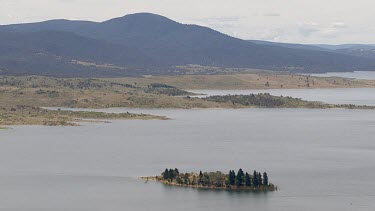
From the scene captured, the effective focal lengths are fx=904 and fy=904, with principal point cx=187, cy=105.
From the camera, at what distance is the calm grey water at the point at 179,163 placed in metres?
99.1

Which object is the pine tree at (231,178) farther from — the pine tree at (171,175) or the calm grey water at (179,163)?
the pine tree at (171,175)

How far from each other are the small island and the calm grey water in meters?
2.06

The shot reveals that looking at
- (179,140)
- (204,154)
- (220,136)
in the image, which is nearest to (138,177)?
(204,154)

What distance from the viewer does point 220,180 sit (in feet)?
356

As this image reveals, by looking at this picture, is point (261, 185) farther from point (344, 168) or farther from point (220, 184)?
point (344, 168)

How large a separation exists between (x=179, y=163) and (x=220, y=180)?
61.2ft

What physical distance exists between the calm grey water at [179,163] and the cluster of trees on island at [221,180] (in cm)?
218

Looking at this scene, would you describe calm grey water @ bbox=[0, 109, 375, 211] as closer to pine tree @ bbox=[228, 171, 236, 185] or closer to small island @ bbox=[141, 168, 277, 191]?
small island @ bbox=[141, 168, 277, 191]

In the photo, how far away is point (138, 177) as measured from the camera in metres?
114

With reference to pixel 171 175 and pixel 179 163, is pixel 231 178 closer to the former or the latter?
pixel 171 175

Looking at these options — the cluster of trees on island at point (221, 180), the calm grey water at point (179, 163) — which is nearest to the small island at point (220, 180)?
the cluster of trees on island at point (221, 180)

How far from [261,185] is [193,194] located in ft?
28.1

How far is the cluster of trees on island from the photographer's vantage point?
106625 millimetres

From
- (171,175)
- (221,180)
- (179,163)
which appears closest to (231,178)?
(221,180)
